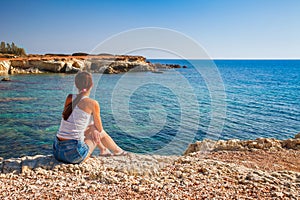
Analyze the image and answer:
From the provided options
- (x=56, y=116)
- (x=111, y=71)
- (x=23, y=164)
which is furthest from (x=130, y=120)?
(x=111, y=71)

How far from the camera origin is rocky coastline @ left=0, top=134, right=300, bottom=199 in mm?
4141

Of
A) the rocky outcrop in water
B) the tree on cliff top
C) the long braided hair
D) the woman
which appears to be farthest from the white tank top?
the tree on cliff top

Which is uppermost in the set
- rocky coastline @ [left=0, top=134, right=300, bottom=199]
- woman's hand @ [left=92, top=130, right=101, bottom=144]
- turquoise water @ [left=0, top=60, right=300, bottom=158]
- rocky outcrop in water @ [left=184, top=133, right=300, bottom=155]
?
woman's hand @ [left=92, top=130, right=101, bottom=144]

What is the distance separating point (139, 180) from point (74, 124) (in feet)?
5.44

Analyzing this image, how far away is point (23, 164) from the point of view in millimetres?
5262

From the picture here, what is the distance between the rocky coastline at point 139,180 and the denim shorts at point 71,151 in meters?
0.14

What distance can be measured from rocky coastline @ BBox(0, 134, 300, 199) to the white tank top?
660 mm

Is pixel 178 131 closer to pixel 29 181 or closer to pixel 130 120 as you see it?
pixel 130 120

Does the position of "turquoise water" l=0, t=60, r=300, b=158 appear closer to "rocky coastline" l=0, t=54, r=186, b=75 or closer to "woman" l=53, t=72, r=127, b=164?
"woman" l=53, t=72, r=127, b=164

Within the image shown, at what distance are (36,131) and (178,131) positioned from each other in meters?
7.52

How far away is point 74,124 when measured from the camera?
4.96m

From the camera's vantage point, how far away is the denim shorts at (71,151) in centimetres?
501

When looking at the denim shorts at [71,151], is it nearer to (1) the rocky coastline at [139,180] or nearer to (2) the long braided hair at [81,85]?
(1) the rocky coastline at [139,180]

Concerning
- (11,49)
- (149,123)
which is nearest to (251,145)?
(149,123)
